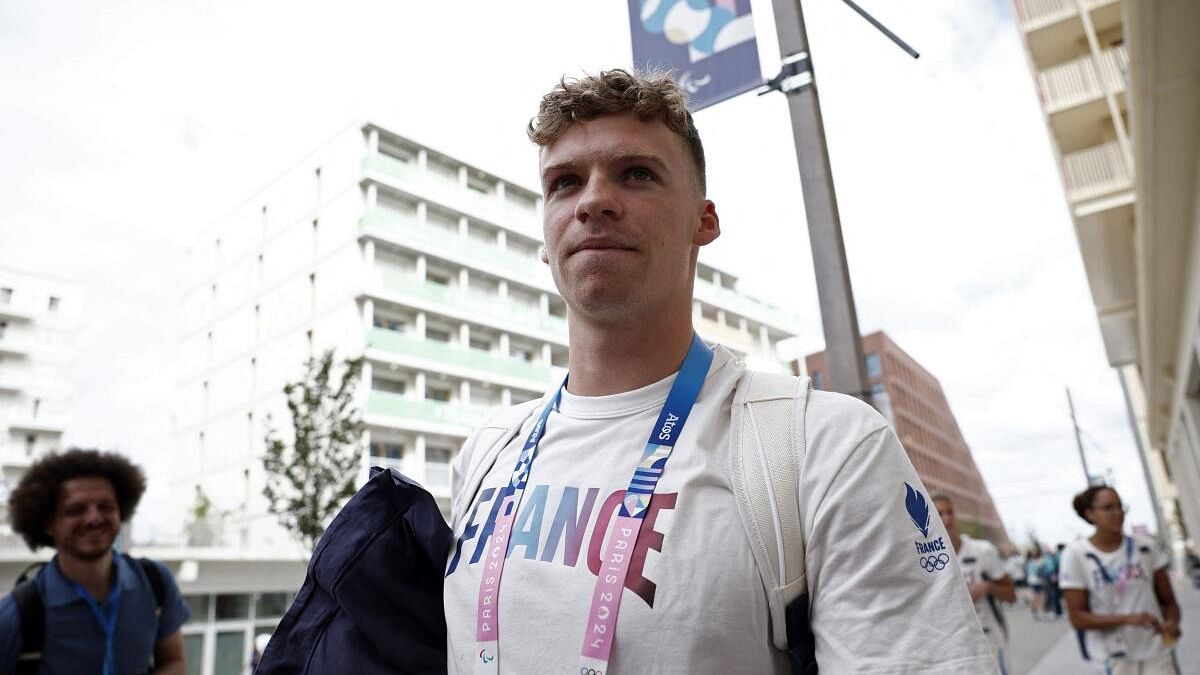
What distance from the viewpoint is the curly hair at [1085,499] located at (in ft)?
18.6

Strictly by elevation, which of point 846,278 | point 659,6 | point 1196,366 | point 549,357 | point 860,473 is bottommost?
point 860,473

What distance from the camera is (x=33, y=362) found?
5931cm

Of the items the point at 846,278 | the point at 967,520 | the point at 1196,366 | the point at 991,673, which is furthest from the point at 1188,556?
the point at 967,520

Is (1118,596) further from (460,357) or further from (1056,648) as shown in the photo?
(460,357)

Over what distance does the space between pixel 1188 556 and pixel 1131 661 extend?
32242mm

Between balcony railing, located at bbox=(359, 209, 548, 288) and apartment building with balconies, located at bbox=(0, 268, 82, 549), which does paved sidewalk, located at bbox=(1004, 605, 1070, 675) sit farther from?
apartment building with balconies, located at bbox=(0, 268, 82, 549)

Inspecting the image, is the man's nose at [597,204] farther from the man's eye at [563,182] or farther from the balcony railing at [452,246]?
the balcony railing at [452,246]

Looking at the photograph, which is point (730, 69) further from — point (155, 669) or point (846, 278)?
point (155, 669)

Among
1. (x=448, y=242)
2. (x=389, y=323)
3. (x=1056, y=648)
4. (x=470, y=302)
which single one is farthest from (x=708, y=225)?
(x=448, y=242)

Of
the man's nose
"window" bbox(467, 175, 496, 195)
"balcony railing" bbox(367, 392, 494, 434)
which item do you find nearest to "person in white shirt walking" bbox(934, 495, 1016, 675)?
the man's nose

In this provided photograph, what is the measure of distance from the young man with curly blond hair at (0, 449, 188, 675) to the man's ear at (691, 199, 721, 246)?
11.1ft

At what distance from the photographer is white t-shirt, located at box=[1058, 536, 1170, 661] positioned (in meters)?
5.19

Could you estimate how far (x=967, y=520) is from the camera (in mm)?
92750

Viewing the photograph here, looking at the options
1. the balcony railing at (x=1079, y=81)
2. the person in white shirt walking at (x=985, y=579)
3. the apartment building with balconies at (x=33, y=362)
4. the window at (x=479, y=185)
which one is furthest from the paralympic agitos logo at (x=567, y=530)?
the apartment building with balconies at (x=33, y=362)
